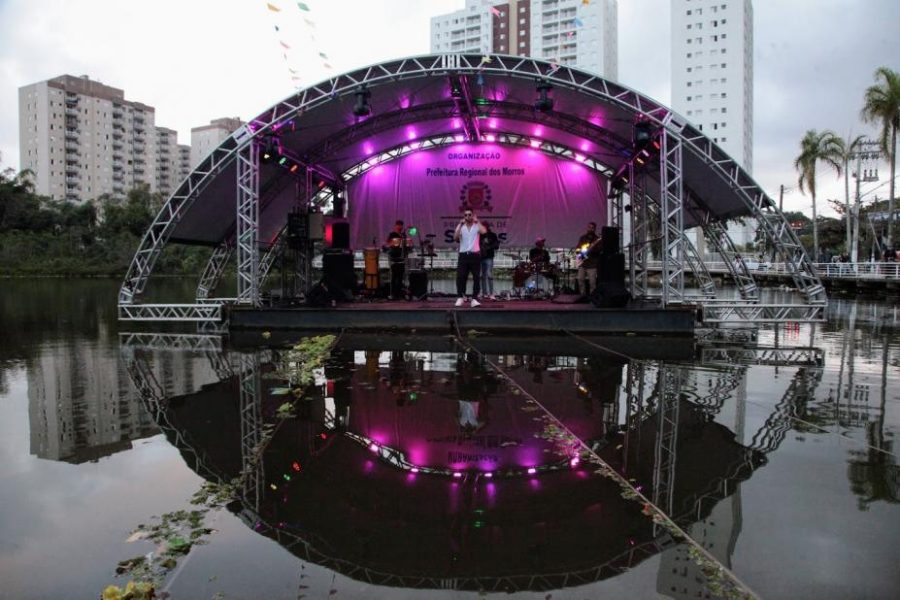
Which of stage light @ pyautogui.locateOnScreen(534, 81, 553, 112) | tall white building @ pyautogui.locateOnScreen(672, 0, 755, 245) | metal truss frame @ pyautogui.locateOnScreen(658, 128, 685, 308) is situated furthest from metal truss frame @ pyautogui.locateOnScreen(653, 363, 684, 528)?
tall white building @ pyautogui.locateOnScreen(672, 0, 755, 245)

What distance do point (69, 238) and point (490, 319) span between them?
1980 inches

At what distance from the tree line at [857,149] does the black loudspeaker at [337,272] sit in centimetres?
2247

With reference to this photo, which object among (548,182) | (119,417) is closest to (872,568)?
(119,417)

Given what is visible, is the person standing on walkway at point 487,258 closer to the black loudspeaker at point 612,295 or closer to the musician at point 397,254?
the musician at point 397,254

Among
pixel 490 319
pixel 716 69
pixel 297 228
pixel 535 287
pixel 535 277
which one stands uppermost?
pixel 716 69

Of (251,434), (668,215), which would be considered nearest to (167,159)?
(668,215)

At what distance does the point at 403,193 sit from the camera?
53.2 ft

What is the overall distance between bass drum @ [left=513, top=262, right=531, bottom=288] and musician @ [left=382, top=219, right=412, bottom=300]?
9.79 feet

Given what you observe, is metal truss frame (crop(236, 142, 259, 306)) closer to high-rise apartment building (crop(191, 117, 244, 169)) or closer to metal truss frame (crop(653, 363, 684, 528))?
metal truss frame (crop(653, 363, 684, 528))

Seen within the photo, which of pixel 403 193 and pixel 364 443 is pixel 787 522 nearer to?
pixel 364 443

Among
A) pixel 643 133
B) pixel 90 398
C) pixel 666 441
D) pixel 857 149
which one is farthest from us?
pixel 857 149

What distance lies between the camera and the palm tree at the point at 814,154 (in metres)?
32.0

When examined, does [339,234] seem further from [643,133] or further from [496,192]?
[643,133]

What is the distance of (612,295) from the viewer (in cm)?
1052
